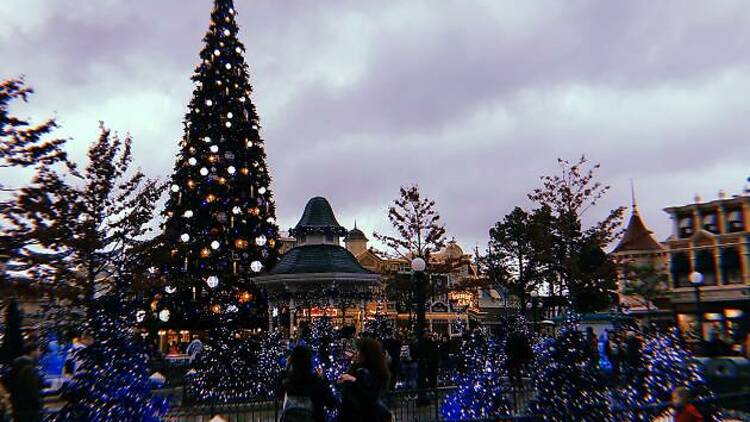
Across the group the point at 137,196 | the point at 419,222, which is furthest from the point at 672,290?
the point at 137,196

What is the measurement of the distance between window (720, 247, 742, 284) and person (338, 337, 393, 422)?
45.9 m

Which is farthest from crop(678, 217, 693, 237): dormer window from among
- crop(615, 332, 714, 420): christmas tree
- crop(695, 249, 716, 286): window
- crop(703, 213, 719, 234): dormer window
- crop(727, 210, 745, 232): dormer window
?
crop(615, 332, 714, 420): christmas tree

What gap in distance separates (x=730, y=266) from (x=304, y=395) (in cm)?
4646

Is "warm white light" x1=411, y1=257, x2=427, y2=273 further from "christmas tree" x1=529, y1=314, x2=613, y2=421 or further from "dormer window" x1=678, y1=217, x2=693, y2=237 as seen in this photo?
"dormer window" x1=678, y1=217, x2=693, y2=237

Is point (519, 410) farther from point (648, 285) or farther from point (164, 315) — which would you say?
point (648, 285)

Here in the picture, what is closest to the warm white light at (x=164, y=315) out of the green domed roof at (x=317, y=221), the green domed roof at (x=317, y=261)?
the green domed roof at (x=317, y=261)

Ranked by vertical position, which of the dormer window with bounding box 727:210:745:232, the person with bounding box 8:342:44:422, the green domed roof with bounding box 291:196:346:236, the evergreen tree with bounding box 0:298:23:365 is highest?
the dormer window with bounding box 727:210:745:232

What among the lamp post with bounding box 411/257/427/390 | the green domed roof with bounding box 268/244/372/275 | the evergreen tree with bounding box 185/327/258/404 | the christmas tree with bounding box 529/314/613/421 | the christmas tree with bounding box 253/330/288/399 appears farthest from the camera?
the green domed roof with bounding box 268/244/372/275

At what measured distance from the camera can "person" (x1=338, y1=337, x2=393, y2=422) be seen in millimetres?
6195

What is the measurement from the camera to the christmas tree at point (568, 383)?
905 centimetres

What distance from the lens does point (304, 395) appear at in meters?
6.64

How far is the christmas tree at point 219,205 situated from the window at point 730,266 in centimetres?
3213

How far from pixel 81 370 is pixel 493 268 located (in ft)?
167

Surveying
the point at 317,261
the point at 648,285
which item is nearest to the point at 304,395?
the point at 317,261
